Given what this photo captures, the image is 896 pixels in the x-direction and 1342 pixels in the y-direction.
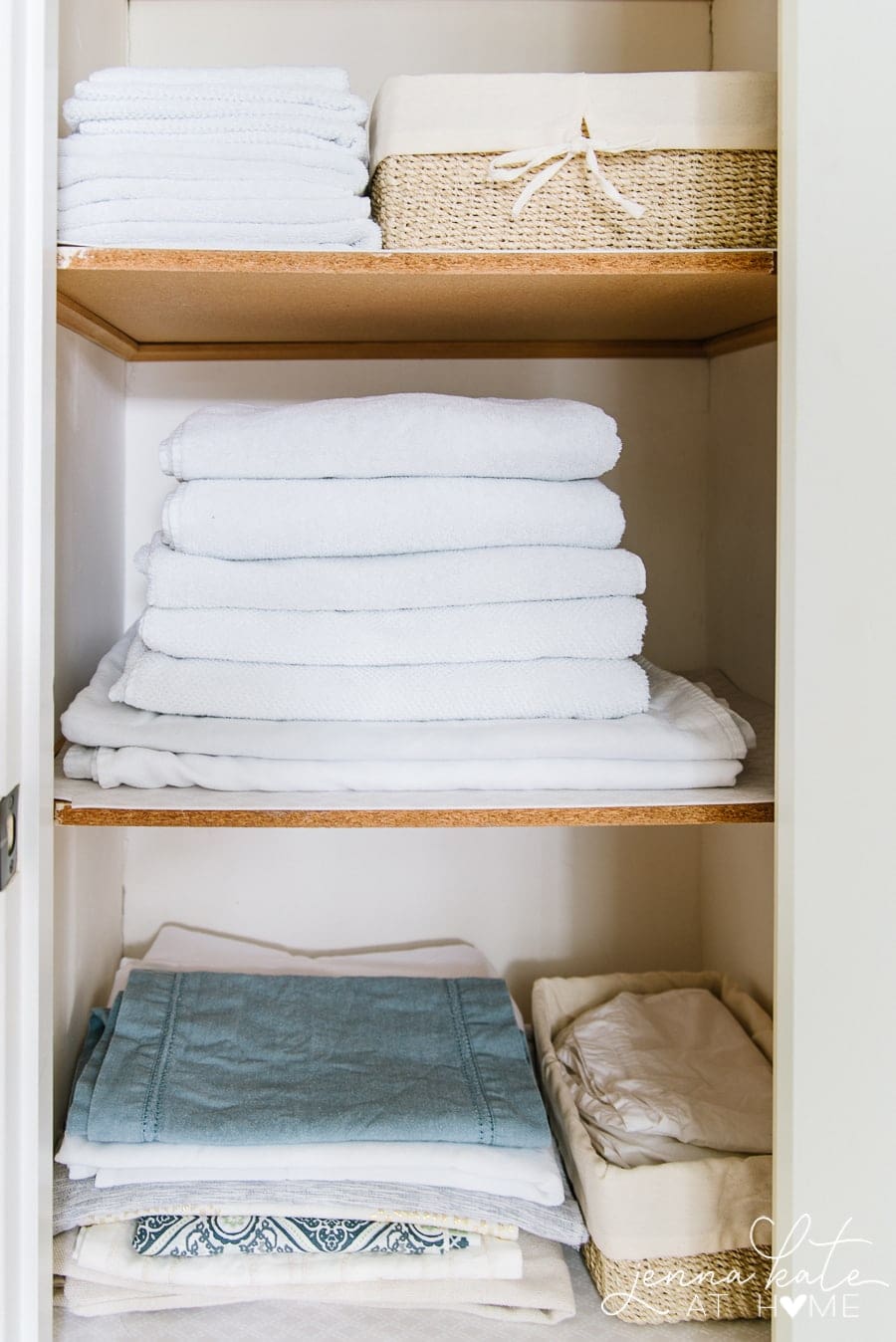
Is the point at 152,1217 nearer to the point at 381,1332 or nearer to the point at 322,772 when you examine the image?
the point at 381,1332

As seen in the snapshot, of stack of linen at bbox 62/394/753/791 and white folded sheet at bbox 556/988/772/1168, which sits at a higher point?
stack of linen at bbox 62/394/753/791

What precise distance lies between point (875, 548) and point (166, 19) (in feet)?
3.21

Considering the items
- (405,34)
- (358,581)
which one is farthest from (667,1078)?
(405,34)

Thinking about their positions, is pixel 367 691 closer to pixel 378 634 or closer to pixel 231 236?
pixel 378 634

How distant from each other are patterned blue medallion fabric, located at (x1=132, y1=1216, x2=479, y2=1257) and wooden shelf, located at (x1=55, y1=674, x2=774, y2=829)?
35cm

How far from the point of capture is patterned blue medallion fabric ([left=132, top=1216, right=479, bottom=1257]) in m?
0.94

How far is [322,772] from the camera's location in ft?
2.83

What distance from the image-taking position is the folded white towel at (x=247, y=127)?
858 millimetres

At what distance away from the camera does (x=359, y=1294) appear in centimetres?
94

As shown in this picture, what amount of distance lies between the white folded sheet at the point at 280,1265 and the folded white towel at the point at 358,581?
52 centimetres

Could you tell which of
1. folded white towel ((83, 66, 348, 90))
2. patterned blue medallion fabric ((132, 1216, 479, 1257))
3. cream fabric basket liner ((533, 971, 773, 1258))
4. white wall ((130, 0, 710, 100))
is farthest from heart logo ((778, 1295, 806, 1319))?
white wall ((130, 0, 710, 100))

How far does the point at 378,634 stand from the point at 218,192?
1.14ft

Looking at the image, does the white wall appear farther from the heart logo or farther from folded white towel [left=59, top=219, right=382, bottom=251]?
the heart logo

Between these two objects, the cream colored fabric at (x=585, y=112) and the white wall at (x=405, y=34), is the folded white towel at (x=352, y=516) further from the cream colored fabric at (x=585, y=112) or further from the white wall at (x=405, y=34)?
the white wall at (x=405, y=34)
